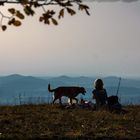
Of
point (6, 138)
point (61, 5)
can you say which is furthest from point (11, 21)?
point (6, 138)

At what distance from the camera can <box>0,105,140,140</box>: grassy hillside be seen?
62.6 feet

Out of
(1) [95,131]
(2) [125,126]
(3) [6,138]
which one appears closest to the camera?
(3) [6,138]

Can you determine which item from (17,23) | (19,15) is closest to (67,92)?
(17,23)

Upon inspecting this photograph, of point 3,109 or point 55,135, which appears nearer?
point 55,135

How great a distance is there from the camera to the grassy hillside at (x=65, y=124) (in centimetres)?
1908

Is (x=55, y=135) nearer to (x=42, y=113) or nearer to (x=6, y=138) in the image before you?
(x=6, y=138)

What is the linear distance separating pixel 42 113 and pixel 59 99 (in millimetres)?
6750

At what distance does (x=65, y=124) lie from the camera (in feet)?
72.1

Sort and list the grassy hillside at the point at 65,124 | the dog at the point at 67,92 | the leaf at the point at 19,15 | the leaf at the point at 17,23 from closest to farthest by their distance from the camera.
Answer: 1. the leaf at the point at 19,15
2. the leaf at the point at 17,23
3. the grassy hillside at the point at 65,124
4. the dog at the point at 67,92

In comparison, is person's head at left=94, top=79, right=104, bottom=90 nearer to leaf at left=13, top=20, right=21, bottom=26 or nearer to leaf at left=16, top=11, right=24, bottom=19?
leaf at left=13, top=20, right=21, bottom=26

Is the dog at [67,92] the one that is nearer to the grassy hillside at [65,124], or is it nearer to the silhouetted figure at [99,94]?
the silhouetted figure at [99,94]

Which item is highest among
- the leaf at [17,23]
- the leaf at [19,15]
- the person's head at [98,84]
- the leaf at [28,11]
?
the leaf at [28,11]

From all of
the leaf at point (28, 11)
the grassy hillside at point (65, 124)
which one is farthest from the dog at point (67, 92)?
the leaf at point (28, 11)

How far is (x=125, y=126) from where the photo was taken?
21750 millimetres
